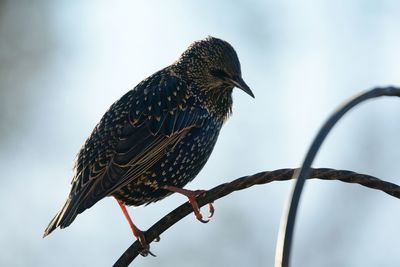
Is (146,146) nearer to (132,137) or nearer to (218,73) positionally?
(132,137)

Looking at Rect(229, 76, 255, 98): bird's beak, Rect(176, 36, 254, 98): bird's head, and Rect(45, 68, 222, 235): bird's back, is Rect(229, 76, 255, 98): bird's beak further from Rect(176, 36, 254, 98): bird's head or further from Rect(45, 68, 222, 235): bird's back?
Rect(45, 68, 222, 235): bird's back

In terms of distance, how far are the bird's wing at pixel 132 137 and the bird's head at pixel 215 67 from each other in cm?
20

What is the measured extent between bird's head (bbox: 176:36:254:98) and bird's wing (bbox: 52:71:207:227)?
195mm

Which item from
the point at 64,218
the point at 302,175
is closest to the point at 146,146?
the point at 64,218

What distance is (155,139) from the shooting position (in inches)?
275

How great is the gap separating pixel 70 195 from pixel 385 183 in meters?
2.33

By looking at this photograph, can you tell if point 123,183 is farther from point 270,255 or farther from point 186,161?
point 270,255

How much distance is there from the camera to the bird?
21.6 ft

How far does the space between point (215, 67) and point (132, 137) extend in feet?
3.42

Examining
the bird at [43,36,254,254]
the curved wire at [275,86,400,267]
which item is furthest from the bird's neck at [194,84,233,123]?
the curved wire at [275,86,400,267]

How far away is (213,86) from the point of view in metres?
7.64

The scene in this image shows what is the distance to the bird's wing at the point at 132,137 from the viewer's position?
258 inches

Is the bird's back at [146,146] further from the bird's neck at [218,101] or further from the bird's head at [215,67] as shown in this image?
the bird's head at [215,67]

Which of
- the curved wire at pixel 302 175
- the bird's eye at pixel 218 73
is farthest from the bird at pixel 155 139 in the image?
the curved wire at pixel 302 175
